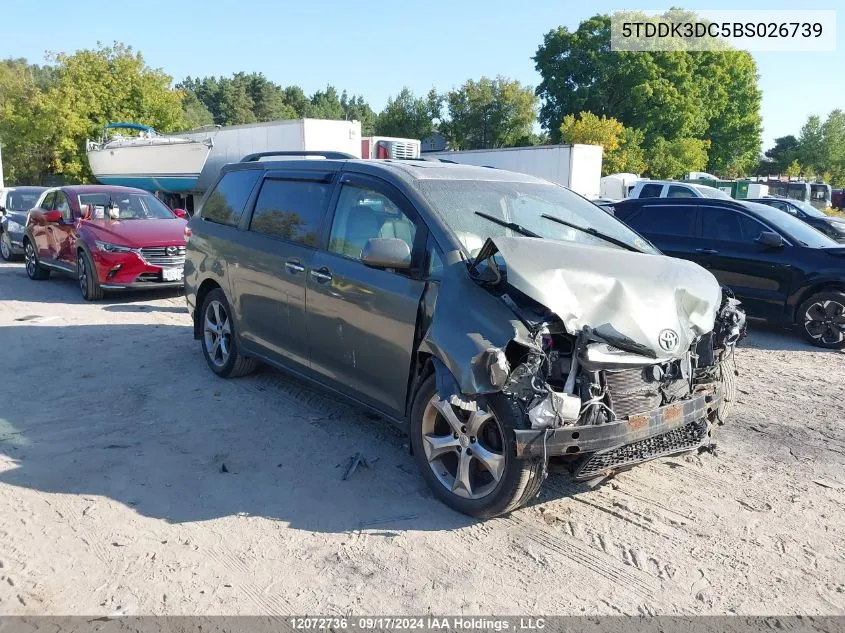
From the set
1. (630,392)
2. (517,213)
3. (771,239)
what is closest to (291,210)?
(517,213)

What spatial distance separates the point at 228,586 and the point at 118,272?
25.8 feet

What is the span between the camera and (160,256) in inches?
395

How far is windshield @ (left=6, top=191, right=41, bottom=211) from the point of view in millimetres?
16281

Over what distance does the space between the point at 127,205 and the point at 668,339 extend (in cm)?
1023

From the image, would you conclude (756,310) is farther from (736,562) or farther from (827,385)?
(736,562)

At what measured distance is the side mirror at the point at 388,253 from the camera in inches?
157

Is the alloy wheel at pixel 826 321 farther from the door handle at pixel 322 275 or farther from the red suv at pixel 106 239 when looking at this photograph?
the red suv at pixel 106 239

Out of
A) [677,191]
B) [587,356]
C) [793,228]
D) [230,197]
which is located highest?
[677,191]

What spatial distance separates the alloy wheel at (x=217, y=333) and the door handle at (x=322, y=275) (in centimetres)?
161

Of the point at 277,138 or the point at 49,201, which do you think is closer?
the point at 49,201

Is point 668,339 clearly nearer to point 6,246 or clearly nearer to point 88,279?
point 88,279

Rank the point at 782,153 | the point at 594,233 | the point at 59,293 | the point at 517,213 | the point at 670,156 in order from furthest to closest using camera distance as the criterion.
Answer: the point at 782,153 → the point at 670,156 → the point at 59,293 → the point at 594,233 → the point at 517,213

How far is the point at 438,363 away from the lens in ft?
12.3

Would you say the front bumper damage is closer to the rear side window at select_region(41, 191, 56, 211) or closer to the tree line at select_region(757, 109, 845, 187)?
the rear side window at select_region(41, 191, 56, 211)
